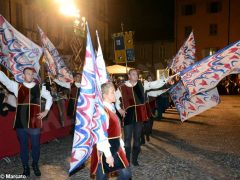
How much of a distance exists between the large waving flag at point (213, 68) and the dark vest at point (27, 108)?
2.74 m

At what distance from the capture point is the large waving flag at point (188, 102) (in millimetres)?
8391

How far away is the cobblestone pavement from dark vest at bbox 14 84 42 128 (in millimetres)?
979

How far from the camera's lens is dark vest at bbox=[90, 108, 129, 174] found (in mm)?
3613

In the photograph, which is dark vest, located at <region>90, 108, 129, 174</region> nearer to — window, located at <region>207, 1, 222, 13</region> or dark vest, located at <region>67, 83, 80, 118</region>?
dark vest, located at <region>67, 83, 80, 118</region>

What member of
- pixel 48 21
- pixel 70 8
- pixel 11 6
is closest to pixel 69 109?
pixel 70 8

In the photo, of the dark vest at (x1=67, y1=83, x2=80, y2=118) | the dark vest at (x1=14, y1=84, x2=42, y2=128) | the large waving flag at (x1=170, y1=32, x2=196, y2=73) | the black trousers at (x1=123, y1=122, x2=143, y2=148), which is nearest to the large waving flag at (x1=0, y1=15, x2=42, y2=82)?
the dark vest at (x1=67, y1=83, x2=80, y2=118)

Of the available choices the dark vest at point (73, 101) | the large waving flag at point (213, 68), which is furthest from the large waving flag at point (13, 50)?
the large waving flag at point (213, 68)

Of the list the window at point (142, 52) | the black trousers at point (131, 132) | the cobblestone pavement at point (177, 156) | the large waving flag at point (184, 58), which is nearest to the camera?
the cobblestone pavement at point (177, 156)

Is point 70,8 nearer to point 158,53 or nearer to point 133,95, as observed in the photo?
point 133,95

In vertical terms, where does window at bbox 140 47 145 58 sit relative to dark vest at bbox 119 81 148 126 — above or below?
above

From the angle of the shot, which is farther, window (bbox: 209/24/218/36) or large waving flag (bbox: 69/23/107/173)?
window (bbox: 209/24/218/36)

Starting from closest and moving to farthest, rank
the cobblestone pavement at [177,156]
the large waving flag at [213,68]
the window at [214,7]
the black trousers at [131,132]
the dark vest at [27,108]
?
the dark vest at [27,108], the cobblestone pavement at [177,156], the black trousers at [131,132], the large waving flag at [213,68], the window at [214,7]

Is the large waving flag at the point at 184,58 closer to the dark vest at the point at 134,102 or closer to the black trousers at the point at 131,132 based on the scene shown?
the dark vest at the point at 134,102

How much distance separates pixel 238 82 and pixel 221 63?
26014 mm
